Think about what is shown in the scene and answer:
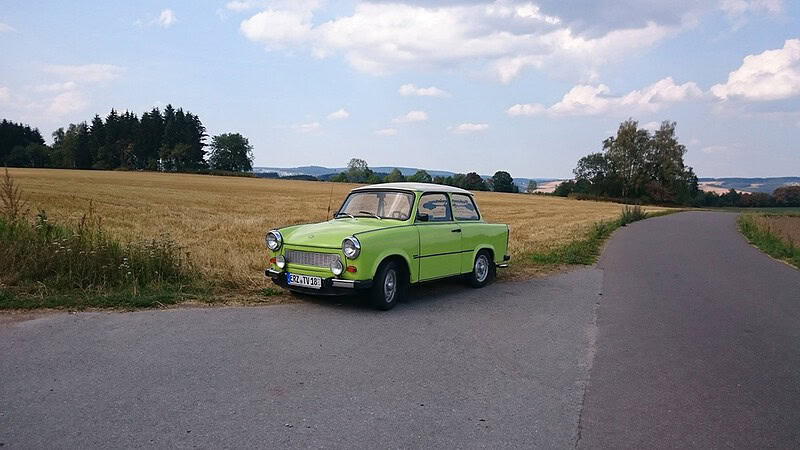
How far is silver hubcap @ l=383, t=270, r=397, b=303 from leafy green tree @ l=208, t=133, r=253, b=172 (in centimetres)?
10289

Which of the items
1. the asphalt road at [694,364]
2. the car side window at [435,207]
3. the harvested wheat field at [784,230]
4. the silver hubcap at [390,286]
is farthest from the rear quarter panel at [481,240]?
the harvested wheat field at [784,230]

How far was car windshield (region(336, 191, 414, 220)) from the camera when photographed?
27.5 feet

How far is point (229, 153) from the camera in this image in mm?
106125

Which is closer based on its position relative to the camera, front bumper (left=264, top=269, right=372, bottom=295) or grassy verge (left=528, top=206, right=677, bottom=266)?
front bumper (left=264, top=269, right=372, bottom=295)

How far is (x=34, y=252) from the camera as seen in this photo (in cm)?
750

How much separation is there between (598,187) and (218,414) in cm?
9678

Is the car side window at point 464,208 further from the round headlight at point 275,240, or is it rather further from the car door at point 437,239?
the round headlight at point 275,240

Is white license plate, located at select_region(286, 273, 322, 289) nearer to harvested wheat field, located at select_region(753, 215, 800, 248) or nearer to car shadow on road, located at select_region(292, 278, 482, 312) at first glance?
car shadow on road, located at select_region(292, 278, 482, 312)

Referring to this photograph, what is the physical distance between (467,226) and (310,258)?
2732 millimetres

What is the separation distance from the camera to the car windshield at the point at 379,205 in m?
8.39

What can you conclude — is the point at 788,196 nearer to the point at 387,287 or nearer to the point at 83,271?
the point at 387,287

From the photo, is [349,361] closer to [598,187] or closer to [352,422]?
[352,422]

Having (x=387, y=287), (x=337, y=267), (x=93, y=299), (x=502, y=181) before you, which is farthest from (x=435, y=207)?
(x=502, y=181)

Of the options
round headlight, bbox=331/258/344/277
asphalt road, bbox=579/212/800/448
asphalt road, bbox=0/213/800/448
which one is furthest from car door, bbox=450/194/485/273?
round headlight, bbox=331/258/344/277
